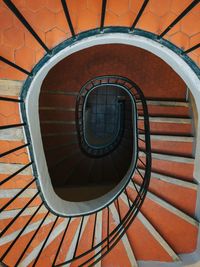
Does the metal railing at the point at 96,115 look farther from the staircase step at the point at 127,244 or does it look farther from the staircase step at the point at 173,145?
the staircase step at the point at 127,244

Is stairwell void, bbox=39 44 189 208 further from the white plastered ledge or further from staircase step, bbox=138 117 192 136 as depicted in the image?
the white plastered ledge

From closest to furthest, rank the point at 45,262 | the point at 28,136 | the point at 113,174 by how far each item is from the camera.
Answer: the point at 28,136
the point at 45,262
the point at 113,174

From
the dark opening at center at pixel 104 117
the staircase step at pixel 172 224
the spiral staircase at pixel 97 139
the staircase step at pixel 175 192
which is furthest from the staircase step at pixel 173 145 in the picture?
the dark opening at center at pixel 104 117

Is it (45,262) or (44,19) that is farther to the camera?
(45,262)

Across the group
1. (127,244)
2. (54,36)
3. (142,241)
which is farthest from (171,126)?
(54,36)

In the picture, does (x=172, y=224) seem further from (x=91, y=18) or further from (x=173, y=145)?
(x=91, y=18)

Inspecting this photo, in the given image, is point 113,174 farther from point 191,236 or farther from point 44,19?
point 44,19

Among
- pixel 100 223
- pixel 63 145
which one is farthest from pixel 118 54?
pixel 100 223

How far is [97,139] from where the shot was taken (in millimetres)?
8242

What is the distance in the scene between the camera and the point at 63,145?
712cm

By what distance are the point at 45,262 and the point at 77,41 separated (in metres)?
3.48

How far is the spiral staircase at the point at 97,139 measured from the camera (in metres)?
2.01

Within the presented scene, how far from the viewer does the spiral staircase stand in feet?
6.59

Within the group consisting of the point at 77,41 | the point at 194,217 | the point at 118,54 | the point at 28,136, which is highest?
the point at 118,54
